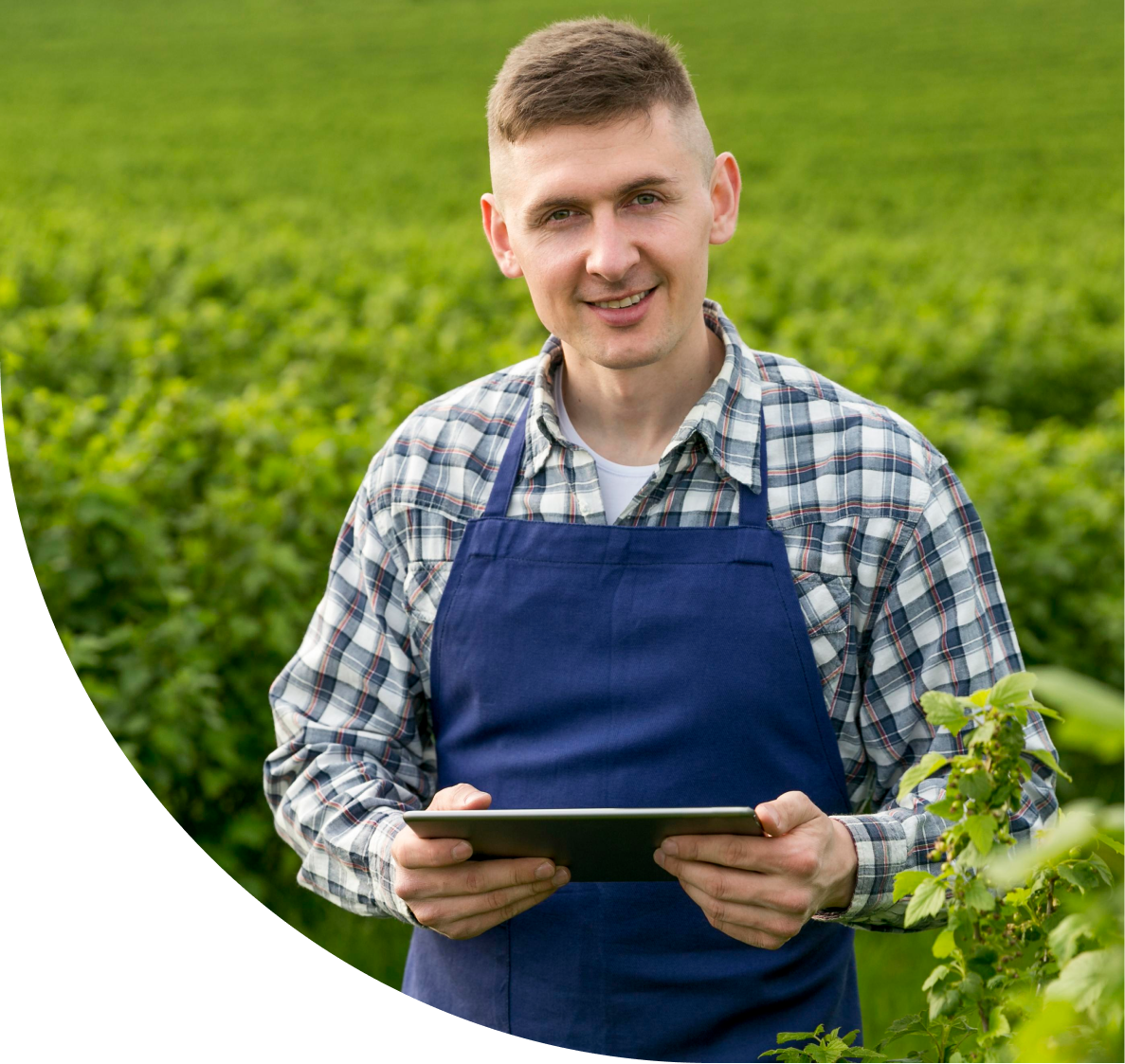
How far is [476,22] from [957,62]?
1857 cm

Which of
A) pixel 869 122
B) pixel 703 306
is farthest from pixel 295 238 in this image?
pixel 869 122

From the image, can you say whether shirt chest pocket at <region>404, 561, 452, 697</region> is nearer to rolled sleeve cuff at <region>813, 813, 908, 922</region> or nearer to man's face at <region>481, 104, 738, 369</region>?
man's face at <region>481, 104, 738, 369</region>

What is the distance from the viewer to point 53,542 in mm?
3506

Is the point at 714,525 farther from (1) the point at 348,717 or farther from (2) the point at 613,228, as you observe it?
(1) the point at 348,717

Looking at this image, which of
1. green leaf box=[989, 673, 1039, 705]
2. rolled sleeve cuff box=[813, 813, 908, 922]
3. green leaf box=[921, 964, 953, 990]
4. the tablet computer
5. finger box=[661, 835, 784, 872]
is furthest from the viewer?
rolled sleeve cuff box=[813, 813, 908, 922]

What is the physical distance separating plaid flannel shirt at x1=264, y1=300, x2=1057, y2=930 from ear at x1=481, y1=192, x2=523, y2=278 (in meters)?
0.15

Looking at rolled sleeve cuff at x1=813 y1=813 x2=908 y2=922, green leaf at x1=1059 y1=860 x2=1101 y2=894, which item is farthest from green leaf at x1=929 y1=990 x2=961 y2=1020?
A: rolled sleeve cuff at x1=813 y1=813 x2=908 y2=922

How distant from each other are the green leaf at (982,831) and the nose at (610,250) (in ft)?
3.12

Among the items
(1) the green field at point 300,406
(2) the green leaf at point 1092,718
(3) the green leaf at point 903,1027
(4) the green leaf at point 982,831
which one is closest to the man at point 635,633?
(3) the green leaf at point 903,1027

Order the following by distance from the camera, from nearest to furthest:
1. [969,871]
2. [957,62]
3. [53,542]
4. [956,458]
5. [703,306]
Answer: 1. [969,871]
2. [703,306]
3. [53,542]
4. [956,458]
5. [957,62]

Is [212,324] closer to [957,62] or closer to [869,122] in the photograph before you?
[869,122]

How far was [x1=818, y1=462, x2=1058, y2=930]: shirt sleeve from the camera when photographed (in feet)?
5.42

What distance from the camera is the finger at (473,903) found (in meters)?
1.61

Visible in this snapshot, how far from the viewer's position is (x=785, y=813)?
1.51m
